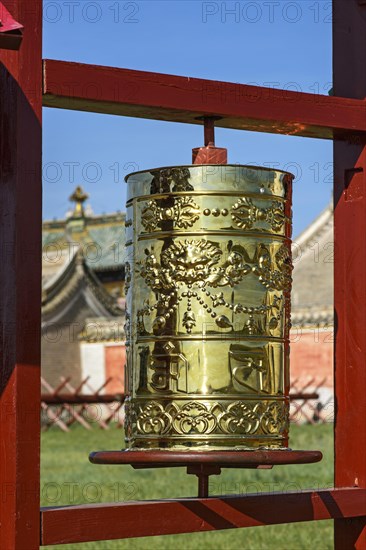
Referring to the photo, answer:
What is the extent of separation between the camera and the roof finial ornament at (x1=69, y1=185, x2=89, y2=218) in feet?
87.4

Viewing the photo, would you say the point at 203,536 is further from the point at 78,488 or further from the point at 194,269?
the point at 194,269

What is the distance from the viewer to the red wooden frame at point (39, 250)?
2.27 meters

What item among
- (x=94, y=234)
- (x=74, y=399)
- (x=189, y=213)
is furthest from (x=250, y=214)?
(x=94, y=234)

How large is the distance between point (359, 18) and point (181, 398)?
106cm

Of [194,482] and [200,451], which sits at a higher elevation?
[200,451]

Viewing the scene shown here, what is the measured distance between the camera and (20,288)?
2.28m

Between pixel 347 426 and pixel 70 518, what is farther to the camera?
pixel 347 426

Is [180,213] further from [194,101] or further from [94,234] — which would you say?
[94,234]

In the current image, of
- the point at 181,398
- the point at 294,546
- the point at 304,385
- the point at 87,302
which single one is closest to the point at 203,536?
the point at 294,546

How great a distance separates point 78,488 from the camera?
9227 mm

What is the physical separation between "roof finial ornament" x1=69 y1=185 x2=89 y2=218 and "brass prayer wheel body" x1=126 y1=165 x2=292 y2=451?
24.3m

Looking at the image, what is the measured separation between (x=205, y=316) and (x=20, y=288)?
0.38m

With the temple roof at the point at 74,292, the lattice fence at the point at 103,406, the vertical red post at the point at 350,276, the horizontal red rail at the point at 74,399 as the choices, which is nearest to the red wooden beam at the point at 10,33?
the vertical red post at the point at 350,276

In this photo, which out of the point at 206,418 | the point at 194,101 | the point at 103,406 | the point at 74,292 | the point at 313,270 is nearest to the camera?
the point at 206,418
